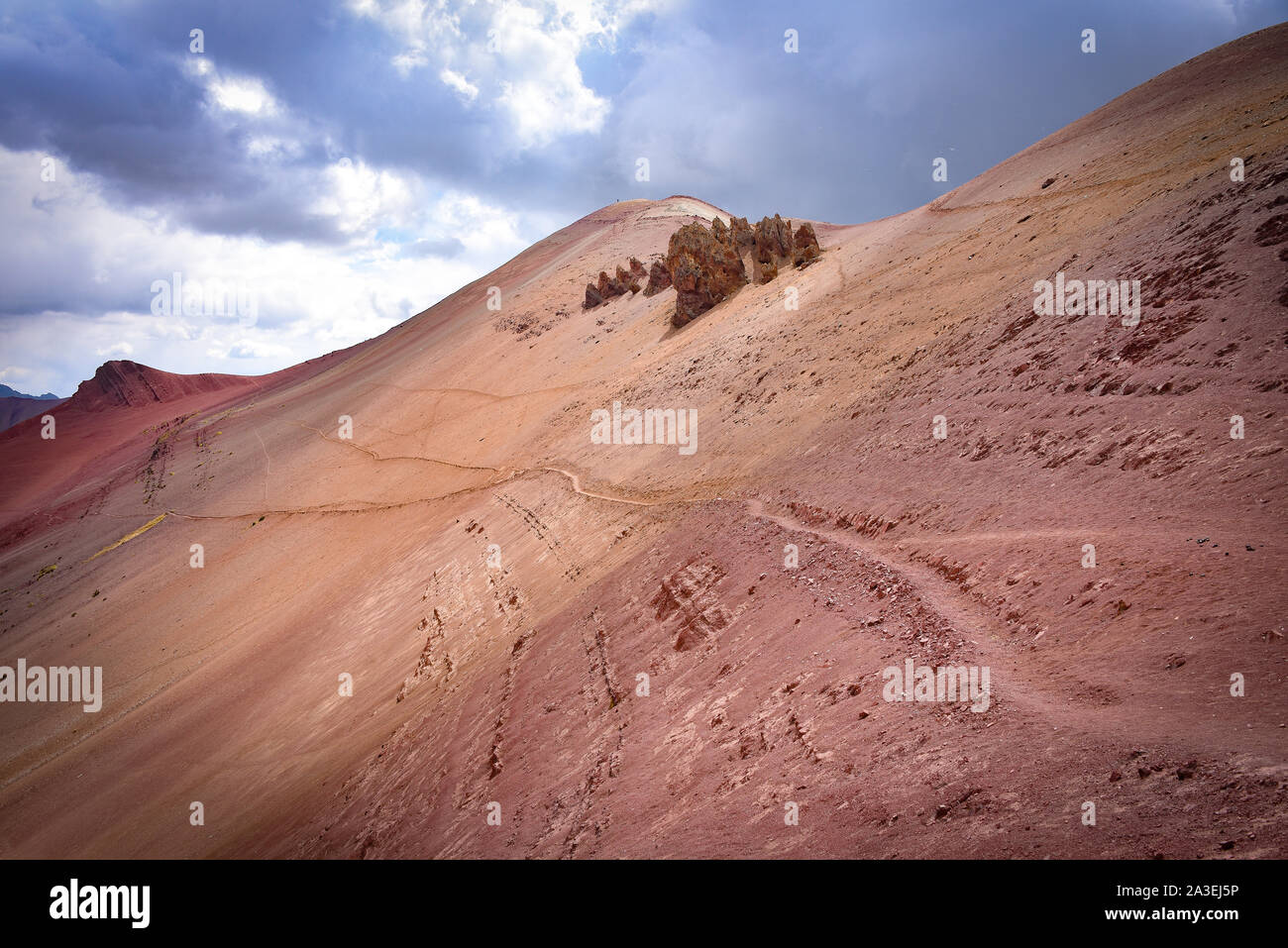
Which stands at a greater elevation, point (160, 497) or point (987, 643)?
point (160, 497)

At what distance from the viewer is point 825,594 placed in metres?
8.84

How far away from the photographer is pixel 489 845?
25.6 feet

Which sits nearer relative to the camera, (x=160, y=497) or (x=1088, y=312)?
(x=1088, y=312)

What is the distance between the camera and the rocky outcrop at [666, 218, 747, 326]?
2983cm

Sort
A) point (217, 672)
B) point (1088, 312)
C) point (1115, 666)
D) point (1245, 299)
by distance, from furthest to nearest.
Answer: point (217, 672) < point (1088, 312) < point (1245, 299) < point (1115, 666)

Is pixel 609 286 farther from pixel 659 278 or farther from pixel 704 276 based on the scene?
pixel 704 276

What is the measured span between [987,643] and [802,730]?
6.03 ft

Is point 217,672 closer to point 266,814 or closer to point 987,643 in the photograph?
point 266,814

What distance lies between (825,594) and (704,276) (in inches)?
915
